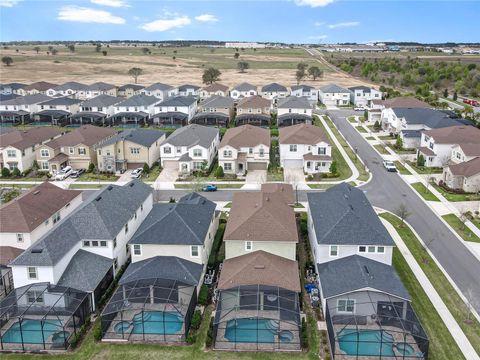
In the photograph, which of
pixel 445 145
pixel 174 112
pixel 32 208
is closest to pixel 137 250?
pixel 32 208

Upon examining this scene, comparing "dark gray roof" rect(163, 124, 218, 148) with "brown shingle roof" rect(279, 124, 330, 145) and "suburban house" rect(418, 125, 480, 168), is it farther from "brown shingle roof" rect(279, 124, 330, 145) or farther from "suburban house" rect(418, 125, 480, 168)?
"suburban house" rect(418, 125, 480, 168)

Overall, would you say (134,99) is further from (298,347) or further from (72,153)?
(298,347)

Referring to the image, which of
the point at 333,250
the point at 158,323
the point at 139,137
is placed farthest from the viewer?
the point at 139,137

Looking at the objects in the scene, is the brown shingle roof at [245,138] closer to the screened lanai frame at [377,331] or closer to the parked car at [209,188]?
the parked car at [209,188]

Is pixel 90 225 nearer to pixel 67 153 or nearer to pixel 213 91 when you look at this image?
pixel 67 153

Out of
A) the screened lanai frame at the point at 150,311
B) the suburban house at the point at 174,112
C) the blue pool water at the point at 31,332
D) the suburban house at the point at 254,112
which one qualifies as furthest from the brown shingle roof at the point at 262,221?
the suburban house at the point at 174,112

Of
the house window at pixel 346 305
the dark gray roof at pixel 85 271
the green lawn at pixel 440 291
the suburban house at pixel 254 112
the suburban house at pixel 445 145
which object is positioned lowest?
the green lawn at pixel 440 291
